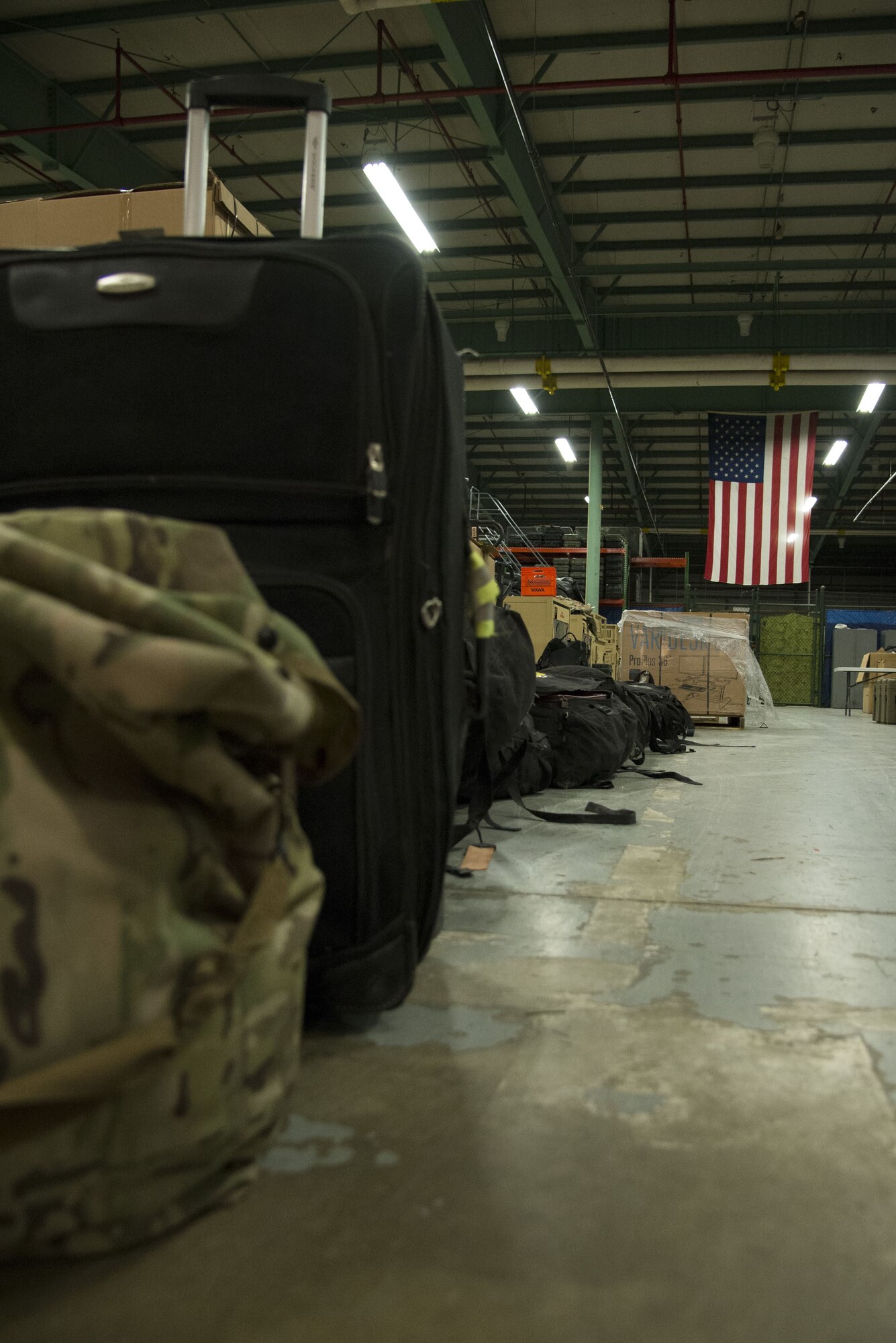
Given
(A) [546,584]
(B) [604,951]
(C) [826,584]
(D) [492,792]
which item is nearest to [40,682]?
(B) [604,951]

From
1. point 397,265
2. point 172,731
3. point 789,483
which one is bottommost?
point 172,731

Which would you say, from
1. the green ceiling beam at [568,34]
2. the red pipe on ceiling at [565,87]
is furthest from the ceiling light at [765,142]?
the green ceiling beam at [568,34]

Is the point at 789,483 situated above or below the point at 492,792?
above

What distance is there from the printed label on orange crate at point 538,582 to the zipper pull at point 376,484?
6.38 m

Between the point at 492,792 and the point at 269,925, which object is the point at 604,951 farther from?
the point at 269,925

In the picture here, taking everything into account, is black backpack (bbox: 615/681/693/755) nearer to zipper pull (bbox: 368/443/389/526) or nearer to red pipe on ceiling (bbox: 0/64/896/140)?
red pipe on ceiling (bbox: 0/64/896/140)

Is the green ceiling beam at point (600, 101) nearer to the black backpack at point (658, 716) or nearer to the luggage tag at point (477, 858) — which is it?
the black backpack at point (658, 716)

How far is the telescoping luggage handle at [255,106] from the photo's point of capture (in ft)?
3.91

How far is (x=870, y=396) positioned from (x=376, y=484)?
10132 millimetres

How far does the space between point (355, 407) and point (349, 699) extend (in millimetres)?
395

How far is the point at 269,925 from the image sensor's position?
2.19 ft

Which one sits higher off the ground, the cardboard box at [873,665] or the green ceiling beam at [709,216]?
the green ceiling beam at [709,216]

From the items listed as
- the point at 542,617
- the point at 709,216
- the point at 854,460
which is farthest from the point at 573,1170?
the point at 854,460

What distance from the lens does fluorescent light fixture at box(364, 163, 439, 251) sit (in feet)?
18.7
